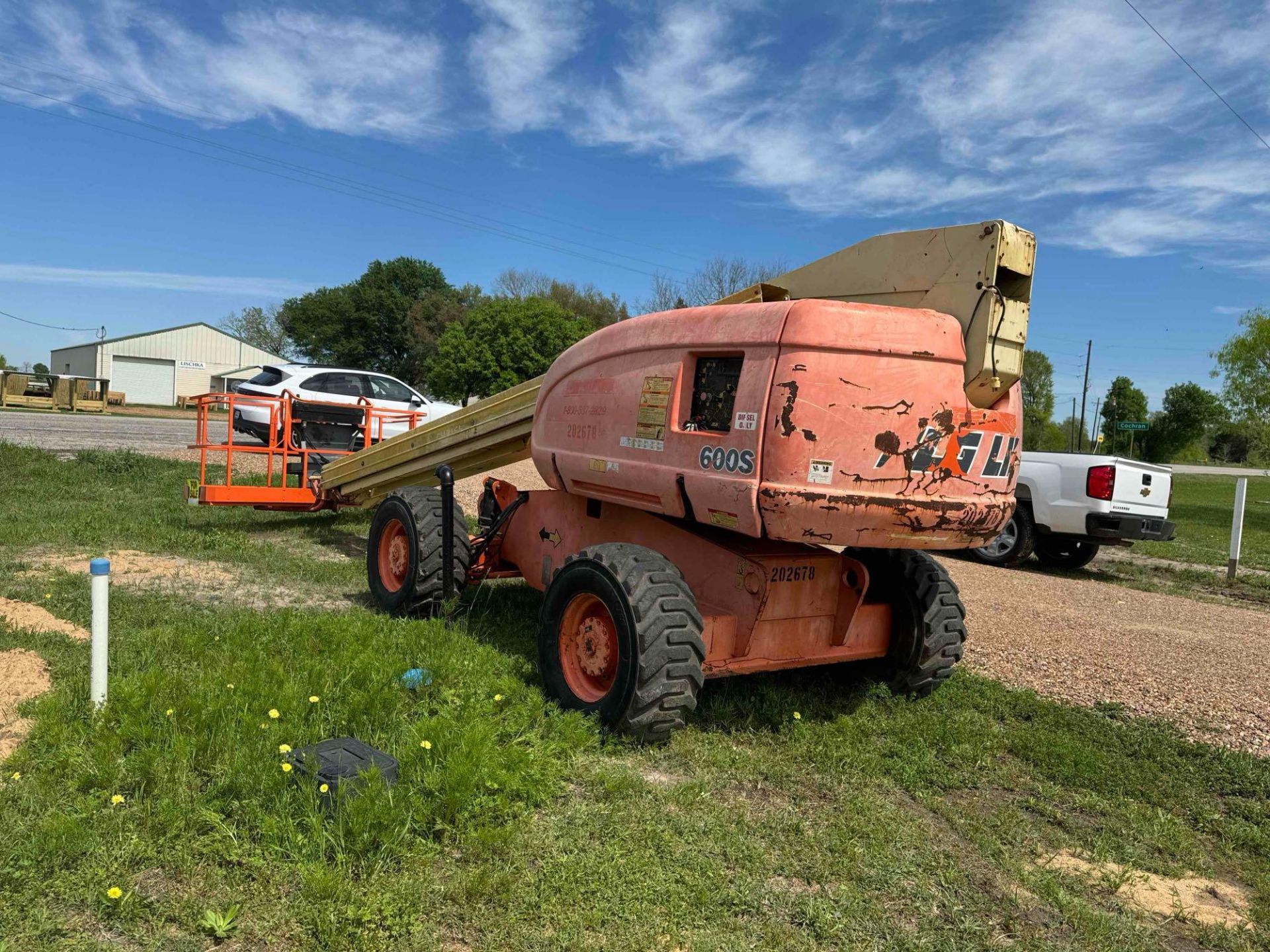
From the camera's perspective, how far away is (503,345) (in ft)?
160

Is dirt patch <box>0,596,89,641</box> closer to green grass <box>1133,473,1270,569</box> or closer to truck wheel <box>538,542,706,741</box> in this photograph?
truck wheel <box>538,542,706,741</box>

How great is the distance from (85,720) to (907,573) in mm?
4298

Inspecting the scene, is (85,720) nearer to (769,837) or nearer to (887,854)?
(769,837)

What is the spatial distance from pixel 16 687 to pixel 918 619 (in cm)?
478

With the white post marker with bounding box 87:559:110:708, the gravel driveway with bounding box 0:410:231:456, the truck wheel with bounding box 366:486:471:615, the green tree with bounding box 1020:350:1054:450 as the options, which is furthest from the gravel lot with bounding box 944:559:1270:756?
the green tree with bounding box 1020:350:1054:450

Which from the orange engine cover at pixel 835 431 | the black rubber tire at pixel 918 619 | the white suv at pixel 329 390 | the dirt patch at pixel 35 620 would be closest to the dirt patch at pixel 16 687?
the dirt patch at pixel 35 620

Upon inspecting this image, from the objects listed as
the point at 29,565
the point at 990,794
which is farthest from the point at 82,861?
the point at 29,565

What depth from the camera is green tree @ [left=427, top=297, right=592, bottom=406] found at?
159 feet

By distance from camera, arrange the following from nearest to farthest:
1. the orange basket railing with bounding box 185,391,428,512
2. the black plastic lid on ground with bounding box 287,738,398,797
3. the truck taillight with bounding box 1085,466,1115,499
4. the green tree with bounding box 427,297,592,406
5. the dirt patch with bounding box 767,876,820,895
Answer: the dirt patch with bounding box 767,876,820,895 < the black plastic lid on ground with bounding box 287,738,398,797 < the orange basket railing with bounding box 185,391,428,512 < the truck taillight with bounding box 1085,466,1115,499 < the green tree with bounding box 427,297,592,406

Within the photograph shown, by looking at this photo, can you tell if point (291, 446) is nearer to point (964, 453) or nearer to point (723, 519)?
point (723, 519)

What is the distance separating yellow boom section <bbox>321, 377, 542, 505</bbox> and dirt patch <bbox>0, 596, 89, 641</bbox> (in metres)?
2.95

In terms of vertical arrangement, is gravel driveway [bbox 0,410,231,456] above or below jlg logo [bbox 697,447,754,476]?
below

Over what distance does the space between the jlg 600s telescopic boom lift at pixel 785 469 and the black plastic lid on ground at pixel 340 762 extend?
112 cm

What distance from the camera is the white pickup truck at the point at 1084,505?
10.9 m
